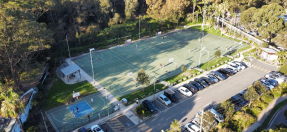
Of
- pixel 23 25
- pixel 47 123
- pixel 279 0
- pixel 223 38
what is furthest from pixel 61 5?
pixel 279 0

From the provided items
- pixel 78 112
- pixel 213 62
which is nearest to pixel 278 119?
pixel 213 62

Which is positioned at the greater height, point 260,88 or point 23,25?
point 23,25

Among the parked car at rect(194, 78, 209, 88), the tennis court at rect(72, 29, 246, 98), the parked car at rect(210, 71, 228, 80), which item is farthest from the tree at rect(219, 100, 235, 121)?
the tennis court at rect(72, 29, 246, 98)

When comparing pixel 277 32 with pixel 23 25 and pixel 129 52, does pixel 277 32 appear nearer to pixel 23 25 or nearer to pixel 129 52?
pixel 129 52

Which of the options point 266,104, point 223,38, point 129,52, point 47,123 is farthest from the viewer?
point 223,38

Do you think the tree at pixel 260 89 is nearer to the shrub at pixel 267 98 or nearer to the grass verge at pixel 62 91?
the shrub at pixel 267 98

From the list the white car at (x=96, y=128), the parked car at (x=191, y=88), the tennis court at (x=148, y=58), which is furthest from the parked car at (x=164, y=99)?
the white car at (x=96, y=128)

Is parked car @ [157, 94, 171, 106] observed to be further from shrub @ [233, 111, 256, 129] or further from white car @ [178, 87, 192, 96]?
shrub @ [233, 111, 256, 129]

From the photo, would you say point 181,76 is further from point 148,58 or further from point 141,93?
point 148,58
